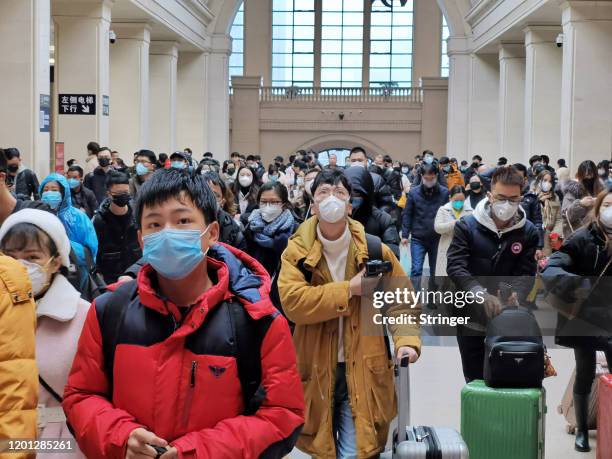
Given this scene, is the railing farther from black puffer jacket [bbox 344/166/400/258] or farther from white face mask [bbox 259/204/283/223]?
black puffer jacket [bbox 344/166/400/258]

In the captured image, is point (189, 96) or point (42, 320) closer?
point (42, 320)

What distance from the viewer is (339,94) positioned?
37.5 m

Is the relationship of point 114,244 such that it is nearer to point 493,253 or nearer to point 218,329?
point 493,253

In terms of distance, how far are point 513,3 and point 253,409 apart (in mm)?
21793

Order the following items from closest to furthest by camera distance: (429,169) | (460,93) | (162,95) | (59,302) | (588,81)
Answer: (59,302) → (429,169) → (588,81) → (162,95) → (460,93)

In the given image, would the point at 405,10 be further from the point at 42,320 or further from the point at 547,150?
the point at 42,320

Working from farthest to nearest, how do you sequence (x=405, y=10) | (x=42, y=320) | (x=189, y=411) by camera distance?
(x=405, y=10) < (x=42, y=320) < (x=189, y=411)

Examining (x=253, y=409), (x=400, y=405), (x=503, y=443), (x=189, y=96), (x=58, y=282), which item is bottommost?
(x=503, y=443)

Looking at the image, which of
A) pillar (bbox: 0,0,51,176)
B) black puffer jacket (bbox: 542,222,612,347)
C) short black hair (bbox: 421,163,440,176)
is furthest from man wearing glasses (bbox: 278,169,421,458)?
pillar (bbox: 0,0,51,176)

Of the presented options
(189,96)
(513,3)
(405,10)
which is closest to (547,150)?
(513,3)

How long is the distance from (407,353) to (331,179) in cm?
110

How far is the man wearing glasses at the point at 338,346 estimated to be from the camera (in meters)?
4.36

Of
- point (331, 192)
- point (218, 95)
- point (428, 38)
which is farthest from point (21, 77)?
point (428, 38)

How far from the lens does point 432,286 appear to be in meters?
8.08
